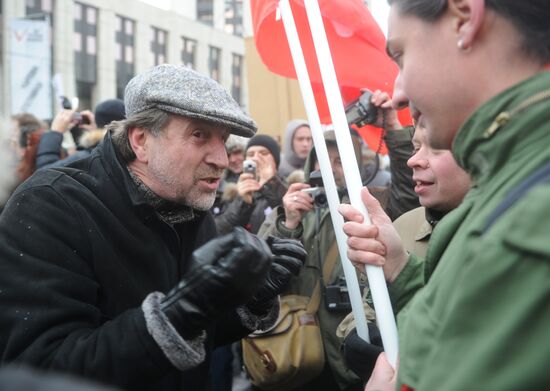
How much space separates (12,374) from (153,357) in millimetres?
1137

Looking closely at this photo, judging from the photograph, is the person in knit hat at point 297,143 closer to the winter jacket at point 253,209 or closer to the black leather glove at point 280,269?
the winter jacket at point 253,209

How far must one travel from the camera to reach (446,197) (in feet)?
7.02

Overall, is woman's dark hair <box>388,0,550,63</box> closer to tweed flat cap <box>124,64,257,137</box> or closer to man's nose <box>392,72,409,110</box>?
man's nose <box>392,72,409,110</box>

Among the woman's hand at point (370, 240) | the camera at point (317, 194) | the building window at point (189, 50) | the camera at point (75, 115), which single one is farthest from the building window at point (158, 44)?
the woman's hand at point (370, 240)

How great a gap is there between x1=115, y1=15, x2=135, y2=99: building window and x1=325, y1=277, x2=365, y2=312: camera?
94.3ft

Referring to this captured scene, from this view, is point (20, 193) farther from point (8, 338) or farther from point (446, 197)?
point (446, 197)

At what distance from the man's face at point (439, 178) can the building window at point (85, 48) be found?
27.3 m

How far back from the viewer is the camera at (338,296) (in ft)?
10.00

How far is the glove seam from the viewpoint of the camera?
5.27ft

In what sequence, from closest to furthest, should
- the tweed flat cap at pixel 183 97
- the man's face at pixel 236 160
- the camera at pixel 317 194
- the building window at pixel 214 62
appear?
the tweed flat cap at pixel 183 97 → the camera at pixel 317 194 → the man's face at pixel 236 160 → the building window at pixel 214 62

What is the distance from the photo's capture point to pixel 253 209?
459 centimetres

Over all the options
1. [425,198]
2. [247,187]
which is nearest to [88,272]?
[425,198]

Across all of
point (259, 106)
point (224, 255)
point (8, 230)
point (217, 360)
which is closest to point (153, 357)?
point (224, 255)

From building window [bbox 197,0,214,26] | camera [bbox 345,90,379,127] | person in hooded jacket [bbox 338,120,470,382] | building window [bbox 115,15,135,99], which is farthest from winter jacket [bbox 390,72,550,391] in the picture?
building window [bbox 197,0,214,26]
